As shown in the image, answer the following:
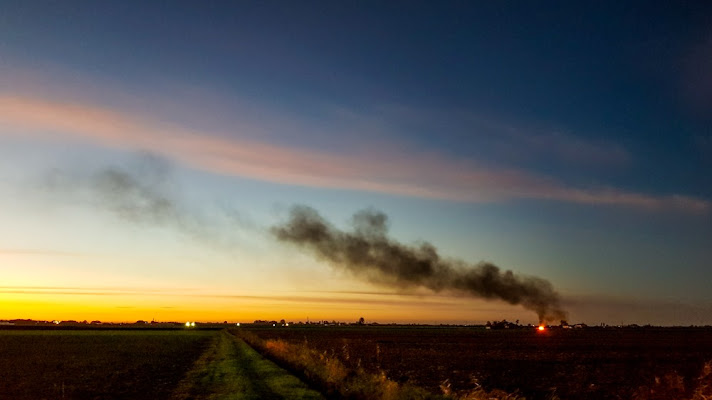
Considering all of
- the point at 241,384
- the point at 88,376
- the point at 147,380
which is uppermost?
the point at 241,384

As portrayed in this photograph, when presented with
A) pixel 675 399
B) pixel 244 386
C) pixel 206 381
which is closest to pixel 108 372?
pixel 206 381

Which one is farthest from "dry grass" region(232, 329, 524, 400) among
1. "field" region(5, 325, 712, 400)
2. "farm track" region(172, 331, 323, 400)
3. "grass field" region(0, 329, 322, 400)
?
"grass field" region(0, 329, 322, 400)

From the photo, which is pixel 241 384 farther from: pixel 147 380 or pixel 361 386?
pixel 147 380

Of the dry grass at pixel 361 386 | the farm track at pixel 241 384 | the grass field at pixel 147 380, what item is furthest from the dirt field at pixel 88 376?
the dry grass at pixel 361 386

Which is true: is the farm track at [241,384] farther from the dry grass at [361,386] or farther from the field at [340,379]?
the dry grass at [361,386]

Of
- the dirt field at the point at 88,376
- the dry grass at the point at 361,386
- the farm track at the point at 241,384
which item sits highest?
the dry grass at the point at 361,386

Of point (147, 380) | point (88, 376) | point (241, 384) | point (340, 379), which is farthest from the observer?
point (88, 376)

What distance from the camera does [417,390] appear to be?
818 inches

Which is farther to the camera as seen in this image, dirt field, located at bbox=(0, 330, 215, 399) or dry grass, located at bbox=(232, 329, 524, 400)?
dirt field, located at bbox=(0, 330, 215, 399)

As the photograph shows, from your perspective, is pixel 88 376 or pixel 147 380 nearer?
pixel 147 380

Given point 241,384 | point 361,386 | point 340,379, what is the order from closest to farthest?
point 361,386
point 340,379
point 241,384

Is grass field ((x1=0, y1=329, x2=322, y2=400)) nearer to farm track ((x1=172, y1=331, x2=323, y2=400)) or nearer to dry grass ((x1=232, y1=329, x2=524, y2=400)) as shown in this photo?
farm track ((x1=172, y1=331, x2=323, y2=400))

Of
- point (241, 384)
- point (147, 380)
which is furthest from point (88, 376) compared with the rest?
point (241, 384)

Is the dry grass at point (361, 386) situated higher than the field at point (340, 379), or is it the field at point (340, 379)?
the dry grass at point (361, 386)
